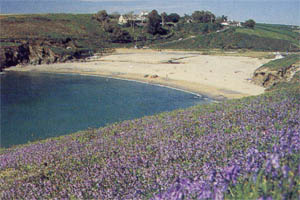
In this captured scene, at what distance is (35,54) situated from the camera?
78.6 m

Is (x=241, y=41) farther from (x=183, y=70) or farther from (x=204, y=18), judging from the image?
(x=183, y=70)

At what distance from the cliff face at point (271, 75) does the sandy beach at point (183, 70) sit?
1.48 metres

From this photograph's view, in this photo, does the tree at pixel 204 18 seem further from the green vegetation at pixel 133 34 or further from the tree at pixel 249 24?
the tree at pixel 249 24

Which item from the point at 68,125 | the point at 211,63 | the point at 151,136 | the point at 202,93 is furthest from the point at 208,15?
the point at 151,136

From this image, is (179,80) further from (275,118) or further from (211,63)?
(275,118)

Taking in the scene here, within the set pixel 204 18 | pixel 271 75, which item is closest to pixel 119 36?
pixel 204 18

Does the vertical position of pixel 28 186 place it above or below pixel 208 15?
below

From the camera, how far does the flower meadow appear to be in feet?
10.3

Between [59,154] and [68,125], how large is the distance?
2474 centimetres

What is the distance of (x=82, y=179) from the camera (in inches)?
220

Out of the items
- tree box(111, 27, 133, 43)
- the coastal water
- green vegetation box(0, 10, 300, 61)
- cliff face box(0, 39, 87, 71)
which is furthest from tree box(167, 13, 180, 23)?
the coastal water

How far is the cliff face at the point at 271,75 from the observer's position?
43.4 metres

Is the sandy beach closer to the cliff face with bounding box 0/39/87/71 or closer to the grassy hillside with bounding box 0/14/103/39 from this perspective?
the cliff face with bounding box 0/39/87/71

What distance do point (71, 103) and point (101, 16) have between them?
272ft
